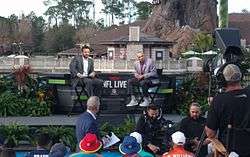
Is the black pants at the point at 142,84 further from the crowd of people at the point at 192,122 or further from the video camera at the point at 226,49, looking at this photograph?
the video camera at the point at 226,49

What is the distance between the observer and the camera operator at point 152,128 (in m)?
8.36

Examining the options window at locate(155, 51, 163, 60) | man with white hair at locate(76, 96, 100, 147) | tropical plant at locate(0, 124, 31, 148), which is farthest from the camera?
window at locate(155, 51, 163, 60)

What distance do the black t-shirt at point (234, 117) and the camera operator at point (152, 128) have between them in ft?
9.84

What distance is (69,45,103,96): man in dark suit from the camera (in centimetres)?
1109

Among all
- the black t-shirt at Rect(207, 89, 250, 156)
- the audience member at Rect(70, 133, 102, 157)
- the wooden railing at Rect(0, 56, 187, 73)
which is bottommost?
the wooden railing at Rect(0, 56, 187, 73)

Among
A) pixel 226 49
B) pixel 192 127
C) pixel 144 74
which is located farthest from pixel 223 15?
pixel 144 74

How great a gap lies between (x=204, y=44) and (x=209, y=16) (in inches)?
924

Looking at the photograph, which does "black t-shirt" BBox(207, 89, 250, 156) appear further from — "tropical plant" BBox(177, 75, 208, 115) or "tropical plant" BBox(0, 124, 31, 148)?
"tropical plant" BBox(177, 75, 208, 115)

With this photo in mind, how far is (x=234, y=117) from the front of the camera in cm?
523

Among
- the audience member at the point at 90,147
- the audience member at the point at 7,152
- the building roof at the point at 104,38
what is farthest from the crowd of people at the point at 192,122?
the building roof at the point at 104,38

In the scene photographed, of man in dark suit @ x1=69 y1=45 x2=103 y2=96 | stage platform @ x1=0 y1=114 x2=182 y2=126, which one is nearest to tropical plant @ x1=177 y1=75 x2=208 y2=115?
stage platform @ x1=0 y1=114 x2=182 y2=126

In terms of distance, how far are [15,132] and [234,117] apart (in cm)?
488

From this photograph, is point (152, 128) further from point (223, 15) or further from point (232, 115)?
point (232, 115)

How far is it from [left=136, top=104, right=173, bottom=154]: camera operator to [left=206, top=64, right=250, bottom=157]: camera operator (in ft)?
9.84
